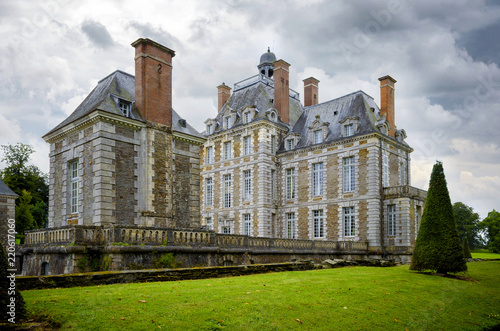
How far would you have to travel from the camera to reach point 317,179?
29156 mm

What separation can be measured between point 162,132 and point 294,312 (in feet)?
35.2

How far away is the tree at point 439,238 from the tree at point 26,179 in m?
35.3

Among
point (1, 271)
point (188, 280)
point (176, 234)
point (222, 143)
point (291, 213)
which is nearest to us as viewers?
point (1, 271)

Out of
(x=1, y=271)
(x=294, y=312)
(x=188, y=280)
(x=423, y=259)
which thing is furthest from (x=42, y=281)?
(x=423, y=259)

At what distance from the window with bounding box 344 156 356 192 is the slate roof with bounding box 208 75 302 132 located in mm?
6325

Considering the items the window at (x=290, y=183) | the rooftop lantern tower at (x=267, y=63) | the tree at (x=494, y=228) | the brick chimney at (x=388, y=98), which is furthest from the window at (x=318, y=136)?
the tree at (x=494, y=228)

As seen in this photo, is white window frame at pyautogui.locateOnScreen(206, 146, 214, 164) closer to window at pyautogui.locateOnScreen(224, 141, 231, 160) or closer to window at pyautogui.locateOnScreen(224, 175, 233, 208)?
window at pyautogui.locateOnScreen(224, 141, 231, 160)

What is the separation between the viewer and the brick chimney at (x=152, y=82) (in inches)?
653

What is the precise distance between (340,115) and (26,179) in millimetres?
30464

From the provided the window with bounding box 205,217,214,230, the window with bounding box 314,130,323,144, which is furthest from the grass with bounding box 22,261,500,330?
the window with bounding box 205,217,214,230

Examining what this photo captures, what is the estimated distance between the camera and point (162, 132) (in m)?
16.7

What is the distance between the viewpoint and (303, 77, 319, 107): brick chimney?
112 ft

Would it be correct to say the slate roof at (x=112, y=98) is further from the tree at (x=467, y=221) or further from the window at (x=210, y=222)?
the tree at (x=467, y=221)

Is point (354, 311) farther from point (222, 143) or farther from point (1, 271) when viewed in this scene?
point (222, 143)
